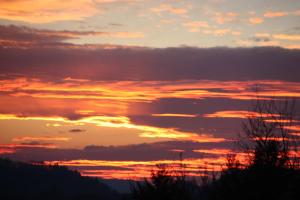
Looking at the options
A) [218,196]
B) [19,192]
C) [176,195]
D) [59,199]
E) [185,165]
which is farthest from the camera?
[19,192]

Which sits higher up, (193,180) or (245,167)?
(245,167)

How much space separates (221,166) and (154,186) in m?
4.62

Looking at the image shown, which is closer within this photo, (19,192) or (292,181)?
(292,181)

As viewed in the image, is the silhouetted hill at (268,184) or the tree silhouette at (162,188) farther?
the tree silhouette at (162,188)

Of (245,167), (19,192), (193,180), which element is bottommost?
(19,192)

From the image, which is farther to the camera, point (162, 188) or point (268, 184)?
point (162, 188)

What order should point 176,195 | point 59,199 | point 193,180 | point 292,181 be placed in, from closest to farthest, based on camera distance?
1. point 292,181
2. point 176,195
3. point 193,180
4. point 59,199

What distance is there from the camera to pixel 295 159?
86.8ft

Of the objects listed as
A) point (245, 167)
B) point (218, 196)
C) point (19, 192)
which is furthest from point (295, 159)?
→ point (19, 192)

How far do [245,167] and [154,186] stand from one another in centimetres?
908

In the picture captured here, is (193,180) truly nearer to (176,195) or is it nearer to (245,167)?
(176,195)

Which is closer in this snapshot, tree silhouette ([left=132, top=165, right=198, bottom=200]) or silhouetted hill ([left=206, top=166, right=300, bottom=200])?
silhouetted hill ([left=206, top=166, right=300, bottom=200])

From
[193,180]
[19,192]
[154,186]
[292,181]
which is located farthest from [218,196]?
[19,192]

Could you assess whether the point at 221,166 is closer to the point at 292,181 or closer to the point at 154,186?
the point at 154,186
